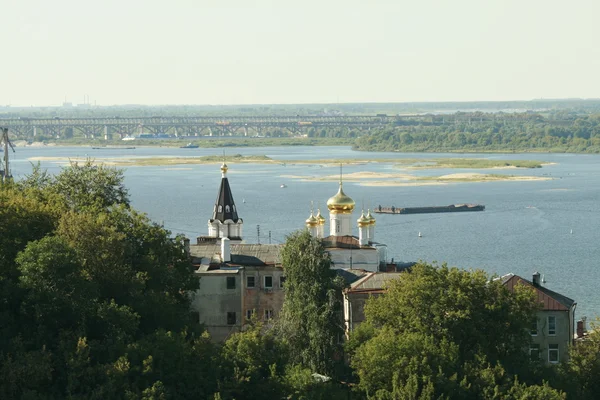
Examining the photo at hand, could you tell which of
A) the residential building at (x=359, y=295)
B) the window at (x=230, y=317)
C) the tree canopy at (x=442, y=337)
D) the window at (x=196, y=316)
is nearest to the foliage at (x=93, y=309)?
the window at (x=196, y=316)

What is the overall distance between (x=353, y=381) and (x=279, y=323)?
2385mm

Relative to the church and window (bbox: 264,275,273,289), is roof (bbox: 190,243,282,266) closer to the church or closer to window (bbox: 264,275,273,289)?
the church

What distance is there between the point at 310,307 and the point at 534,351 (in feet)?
13.7

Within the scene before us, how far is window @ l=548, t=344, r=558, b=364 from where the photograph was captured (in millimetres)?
28078

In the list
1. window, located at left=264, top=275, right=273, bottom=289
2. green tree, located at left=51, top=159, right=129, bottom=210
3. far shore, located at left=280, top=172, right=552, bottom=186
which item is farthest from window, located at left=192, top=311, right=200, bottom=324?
far shore, located at left=280, top=172, right=552, bottom=186

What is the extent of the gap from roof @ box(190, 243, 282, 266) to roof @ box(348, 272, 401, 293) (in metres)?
2.10

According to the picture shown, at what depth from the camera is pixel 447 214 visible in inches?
3118

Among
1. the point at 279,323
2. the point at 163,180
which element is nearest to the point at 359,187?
the point at 163,180

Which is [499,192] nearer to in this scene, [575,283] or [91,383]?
[575,283]

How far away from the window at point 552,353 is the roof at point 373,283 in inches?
127

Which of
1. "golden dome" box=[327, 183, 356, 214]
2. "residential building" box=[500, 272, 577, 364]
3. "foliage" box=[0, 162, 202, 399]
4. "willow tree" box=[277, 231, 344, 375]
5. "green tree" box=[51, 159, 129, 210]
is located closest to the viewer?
"foliage" box=[0, 162, 202, 399]

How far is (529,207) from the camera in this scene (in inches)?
3172

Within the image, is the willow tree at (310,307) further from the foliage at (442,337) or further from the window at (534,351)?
the window at (534,351)

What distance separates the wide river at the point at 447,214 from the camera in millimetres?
54500
